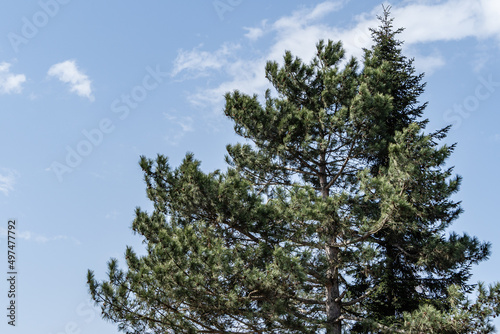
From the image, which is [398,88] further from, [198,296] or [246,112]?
[198,296]

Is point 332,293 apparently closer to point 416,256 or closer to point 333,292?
point 333,292

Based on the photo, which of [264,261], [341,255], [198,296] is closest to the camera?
[198,296]

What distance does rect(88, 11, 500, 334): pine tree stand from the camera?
31.4 ft

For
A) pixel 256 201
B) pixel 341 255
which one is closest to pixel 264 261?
pixel 256 201

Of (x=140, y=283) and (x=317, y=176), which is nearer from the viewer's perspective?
(x=140, y=283)

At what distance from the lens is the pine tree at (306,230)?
376 inches

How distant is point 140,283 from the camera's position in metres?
9.99

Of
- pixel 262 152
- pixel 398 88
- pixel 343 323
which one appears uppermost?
pixel 398 88

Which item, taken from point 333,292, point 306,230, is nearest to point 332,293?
point 333,292

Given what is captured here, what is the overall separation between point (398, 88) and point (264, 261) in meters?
7.62

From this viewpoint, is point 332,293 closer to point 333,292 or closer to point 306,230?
point 333,292

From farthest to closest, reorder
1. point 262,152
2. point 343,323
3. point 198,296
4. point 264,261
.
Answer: point 262,152 → point 343,323 → point 264,261 → point 198,296

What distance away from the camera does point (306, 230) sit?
10539 millimetres

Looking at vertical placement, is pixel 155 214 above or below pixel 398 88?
below
